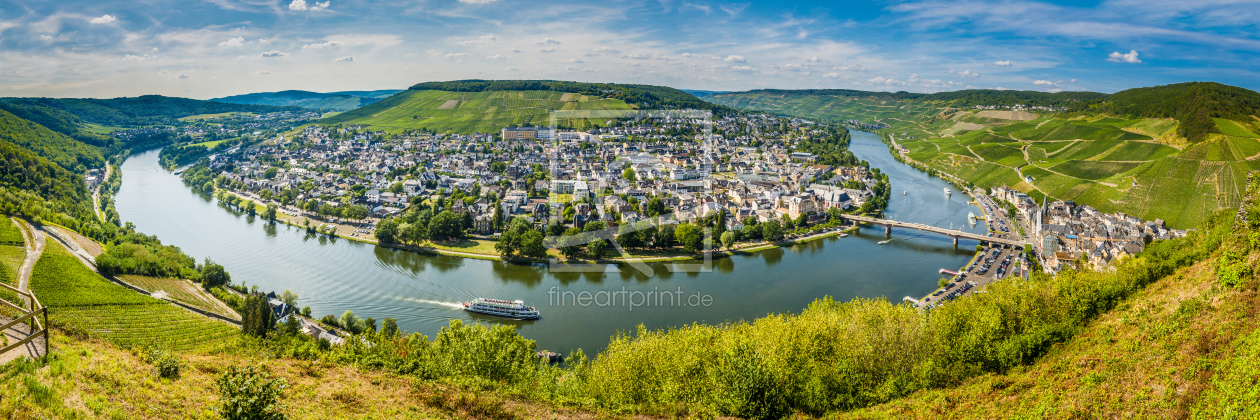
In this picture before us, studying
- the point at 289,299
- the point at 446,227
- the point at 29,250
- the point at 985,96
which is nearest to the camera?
the point at 29,250

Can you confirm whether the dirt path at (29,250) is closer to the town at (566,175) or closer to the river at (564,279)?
the river at (564,279)

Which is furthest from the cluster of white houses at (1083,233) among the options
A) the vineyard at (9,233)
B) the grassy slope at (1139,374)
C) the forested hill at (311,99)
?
the forested hill at (311,99)

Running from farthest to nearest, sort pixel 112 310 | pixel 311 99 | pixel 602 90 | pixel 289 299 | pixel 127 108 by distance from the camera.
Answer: pixel 311 99, pixel 127 108, pixel 602 90, pixel 289 299, pixel 112 310

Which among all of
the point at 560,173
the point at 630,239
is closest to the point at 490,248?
the point at 630,239

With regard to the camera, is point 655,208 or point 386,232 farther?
point 655,208

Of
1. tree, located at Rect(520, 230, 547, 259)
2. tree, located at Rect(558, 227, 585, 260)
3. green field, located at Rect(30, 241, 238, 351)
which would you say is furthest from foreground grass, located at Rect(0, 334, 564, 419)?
tree, located at Rect(558, 227, 585, 260)

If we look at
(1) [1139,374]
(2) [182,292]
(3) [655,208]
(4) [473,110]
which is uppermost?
(4) [473,110]

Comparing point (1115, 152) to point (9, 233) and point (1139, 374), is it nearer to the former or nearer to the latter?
point (1139, 374)
